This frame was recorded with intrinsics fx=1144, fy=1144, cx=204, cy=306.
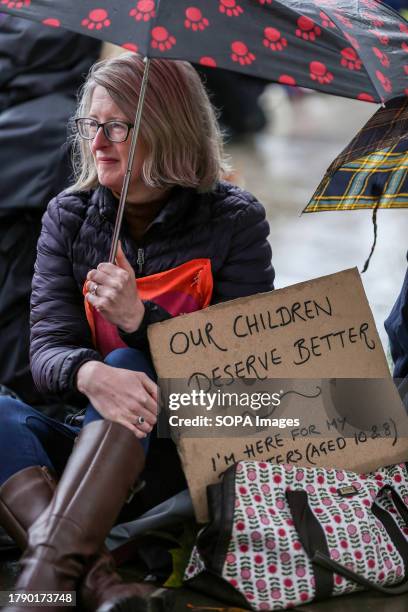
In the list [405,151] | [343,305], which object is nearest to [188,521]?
[343,305]

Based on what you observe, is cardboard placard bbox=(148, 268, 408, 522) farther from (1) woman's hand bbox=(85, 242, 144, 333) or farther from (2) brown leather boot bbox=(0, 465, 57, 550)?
(2) brown leather boot bbox=(0, 465, 57, 550)

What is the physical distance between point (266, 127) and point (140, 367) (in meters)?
9.01

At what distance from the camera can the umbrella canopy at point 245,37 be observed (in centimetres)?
252

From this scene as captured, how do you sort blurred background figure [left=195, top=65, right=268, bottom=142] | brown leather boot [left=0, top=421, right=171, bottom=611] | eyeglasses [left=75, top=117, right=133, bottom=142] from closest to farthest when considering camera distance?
brown leather boot [left=0, top=421, right=171, bottom=611] < eyeglasses [left=75, top=117, right=133, bottom=142] < blurred background figure [left=195, top=65, right=268, bottom=142]

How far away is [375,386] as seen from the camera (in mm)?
3066

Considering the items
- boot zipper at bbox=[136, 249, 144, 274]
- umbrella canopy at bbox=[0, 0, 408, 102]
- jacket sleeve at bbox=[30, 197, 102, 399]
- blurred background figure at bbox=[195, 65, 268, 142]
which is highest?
umbrella canopy at bbox=[0, 0, 408, 102]

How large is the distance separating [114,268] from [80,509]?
1.95 feet

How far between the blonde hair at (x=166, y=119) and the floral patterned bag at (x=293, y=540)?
872 mm

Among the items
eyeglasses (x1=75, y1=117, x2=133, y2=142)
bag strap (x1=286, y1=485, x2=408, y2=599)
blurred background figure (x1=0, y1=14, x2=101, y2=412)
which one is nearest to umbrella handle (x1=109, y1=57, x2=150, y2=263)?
eyeglasses (x1=75, y1=117, x2=133, y2=142)

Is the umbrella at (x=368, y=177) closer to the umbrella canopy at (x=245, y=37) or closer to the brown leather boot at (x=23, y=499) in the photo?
the umbrella canopy at (x=245, y=37)

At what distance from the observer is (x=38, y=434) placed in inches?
118

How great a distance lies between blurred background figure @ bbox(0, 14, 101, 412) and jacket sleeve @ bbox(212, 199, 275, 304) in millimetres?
942
